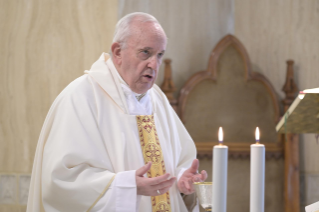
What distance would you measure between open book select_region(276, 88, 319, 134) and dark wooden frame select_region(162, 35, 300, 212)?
88.0 inches

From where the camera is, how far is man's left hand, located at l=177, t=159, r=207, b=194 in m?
2.89

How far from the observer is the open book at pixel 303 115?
2.46 metres

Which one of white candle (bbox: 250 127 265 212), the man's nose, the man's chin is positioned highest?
the man's nose

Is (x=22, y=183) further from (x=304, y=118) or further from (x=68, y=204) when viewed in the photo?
(x=304, y=118)

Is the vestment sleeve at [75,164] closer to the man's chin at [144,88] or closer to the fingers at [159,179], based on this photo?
the fingers at [159,179]

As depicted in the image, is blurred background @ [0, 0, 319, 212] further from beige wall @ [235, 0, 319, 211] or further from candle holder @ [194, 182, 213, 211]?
candle holder @ [194, 182, 213, 211]

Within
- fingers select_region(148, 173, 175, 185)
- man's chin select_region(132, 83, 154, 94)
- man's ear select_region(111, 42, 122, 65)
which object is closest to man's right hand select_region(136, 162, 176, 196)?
fingers select_region(148, 173, 175, 185)

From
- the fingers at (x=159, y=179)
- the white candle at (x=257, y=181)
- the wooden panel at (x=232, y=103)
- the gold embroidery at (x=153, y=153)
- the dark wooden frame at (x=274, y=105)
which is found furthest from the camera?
the wooden panel at (x=232, y=103)

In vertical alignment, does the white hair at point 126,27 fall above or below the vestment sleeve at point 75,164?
above

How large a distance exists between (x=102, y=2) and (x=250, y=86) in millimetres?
2047

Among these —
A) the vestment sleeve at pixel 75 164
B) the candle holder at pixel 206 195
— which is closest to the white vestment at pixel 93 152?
the vestment sleeve at pixel 75 164

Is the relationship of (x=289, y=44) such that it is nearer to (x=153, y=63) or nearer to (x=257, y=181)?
(x=153, y=63)

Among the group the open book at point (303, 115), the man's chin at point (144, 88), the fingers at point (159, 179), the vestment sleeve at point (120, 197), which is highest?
the man's chin at point (144, 88)

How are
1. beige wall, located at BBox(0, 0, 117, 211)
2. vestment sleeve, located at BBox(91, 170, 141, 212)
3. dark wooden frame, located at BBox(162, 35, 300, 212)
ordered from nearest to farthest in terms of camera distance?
vestment sleeve, located at BBox(91, 170, 141, 212) < beige wall, located at BBox(0, 0, 117, 211) < dark wooden frame, located at BBox(162, 35, 300, 212)
